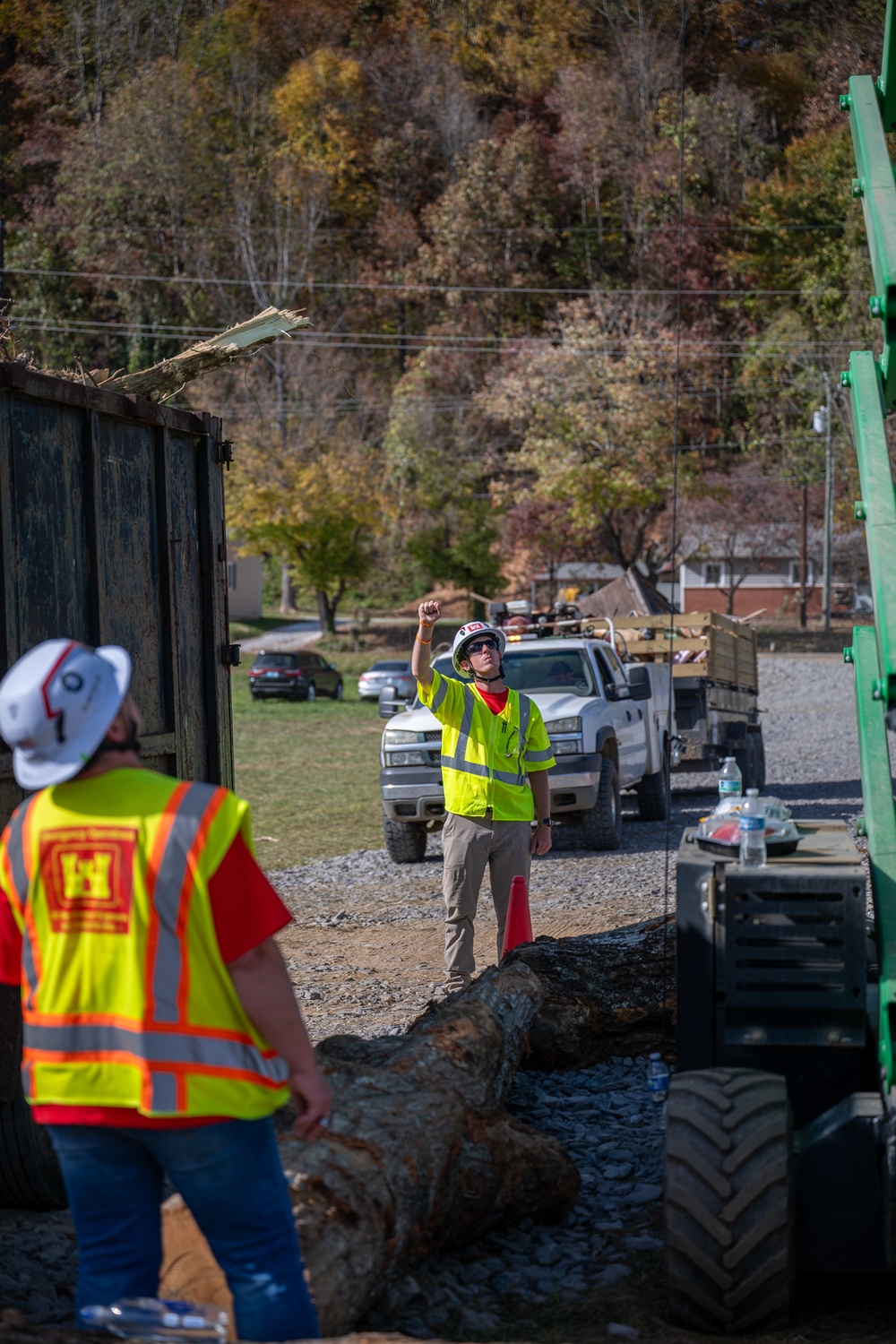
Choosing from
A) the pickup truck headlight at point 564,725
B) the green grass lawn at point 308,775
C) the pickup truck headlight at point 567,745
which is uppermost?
the pickup truck headlight at point 564,725

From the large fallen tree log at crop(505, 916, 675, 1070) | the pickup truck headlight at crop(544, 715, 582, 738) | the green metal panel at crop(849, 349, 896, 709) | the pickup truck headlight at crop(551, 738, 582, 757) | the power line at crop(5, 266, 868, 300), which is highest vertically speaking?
the power line at crop(5, 266, 868, 300)

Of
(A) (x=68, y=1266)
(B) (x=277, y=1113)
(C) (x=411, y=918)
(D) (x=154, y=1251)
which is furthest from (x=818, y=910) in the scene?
(C) (x=411, y=918)

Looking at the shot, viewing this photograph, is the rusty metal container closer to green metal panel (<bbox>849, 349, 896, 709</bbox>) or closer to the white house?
green metal panel (<bbox>849, 349, 896, 709</bbox>)

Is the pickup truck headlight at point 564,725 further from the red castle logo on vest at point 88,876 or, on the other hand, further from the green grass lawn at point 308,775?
the red castle logo on vest at point 88,876

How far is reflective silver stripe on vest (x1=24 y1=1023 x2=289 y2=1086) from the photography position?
9.83 feet

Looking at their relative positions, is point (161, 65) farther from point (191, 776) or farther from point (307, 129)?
point (191, 776)

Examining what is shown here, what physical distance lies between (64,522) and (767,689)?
31909 millimetres

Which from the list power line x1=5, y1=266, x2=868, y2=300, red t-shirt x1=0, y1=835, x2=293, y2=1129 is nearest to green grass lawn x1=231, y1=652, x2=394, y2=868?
red t-shirt x1=0, y1=835, x2=293, y2=1129

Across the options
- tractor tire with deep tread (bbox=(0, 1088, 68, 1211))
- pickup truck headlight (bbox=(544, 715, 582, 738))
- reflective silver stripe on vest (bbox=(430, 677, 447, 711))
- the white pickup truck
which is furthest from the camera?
pickup truck headlight (bbox=(544, 715, 582, 738))

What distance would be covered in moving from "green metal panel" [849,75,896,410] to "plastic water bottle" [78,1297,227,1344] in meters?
3.59

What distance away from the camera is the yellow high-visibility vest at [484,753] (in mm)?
7535

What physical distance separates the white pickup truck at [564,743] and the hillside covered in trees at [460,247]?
32.4 metres

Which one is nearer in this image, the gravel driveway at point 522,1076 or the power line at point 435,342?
the gravel driveway at point 522,1076

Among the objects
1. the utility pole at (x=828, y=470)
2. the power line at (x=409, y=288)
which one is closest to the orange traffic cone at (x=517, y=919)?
the utility pole at (x=828, y=470)
